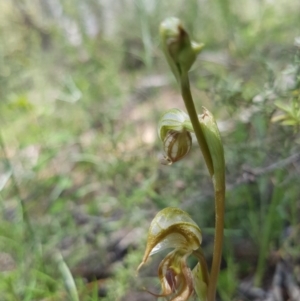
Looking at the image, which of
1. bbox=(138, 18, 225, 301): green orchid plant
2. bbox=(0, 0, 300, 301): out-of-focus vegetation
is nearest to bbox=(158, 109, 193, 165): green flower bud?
bbox=(138, 18, 225, 301): green orchid plant

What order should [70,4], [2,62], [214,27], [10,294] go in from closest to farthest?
1. [10,294]
2. [2,62]
3. [70,4]
4. [214,27]

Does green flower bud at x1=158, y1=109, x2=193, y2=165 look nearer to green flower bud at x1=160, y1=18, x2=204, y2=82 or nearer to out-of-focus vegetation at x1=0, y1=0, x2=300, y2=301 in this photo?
green flower bud at x1=160, y1=18, x2=204, y2=82

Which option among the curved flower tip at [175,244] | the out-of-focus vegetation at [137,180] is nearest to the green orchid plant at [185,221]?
the curved flower tip at [175,244]

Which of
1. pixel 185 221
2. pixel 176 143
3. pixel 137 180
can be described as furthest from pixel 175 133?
pixel 137 180

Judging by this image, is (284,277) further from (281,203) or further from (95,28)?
(95,28)

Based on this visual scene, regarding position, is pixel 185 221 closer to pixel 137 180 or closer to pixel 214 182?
pixel 214 182

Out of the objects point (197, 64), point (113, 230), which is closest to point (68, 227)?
point (113, 230)
